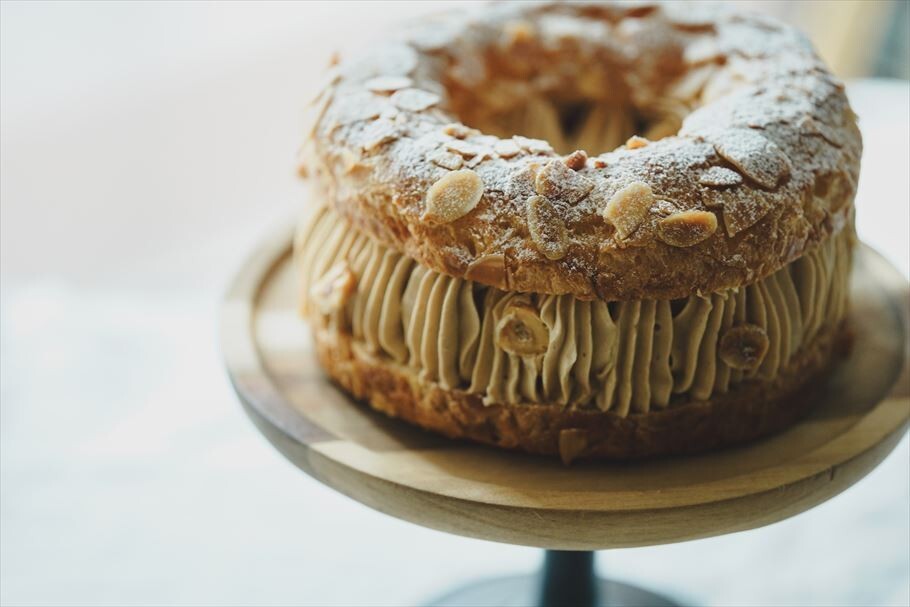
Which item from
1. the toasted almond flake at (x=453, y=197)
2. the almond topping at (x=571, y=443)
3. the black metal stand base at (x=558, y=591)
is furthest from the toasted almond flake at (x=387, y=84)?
the black metal stand base at (x=558, y=591)

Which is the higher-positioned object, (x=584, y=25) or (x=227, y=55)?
(x=584, y=25)

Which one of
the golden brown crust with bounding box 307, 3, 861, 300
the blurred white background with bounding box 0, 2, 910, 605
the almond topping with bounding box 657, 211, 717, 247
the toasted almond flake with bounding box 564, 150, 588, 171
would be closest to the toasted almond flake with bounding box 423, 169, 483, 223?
the golden brown crust with bounding box 307, 3, 861, 300

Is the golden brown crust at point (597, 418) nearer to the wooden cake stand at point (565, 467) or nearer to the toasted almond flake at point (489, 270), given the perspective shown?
the wooden cake stand at point (565, 467)

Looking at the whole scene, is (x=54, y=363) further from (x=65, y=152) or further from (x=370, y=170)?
(x=370, y=170)

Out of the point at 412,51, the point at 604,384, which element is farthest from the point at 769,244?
the point at 412,51

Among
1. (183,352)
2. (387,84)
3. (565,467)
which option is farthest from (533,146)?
(183,352)

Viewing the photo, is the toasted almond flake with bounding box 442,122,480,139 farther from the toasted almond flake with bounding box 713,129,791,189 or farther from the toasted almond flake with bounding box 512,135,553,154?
the toasted almond flake with bounding box 713,129,791,189

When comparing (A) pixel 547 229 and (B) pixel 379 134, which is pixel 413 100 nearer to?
(B) pixel 379 134
